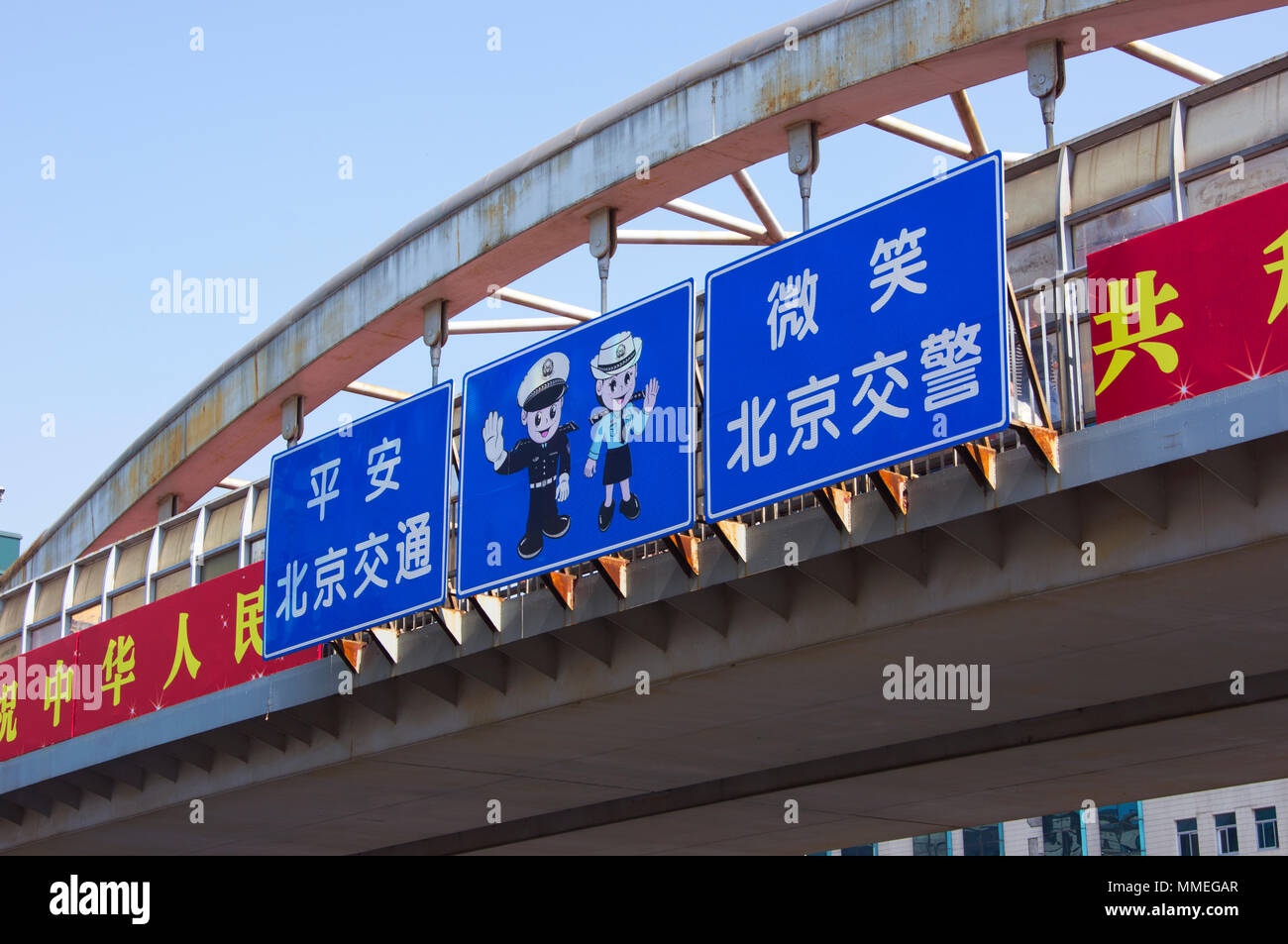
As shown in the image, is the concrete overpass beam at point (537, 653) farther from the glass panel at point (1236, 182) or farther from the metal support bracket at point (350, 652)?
the glass panel at point (1236, 182)

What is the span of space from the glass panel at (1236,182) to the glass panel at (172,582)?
1593 cm

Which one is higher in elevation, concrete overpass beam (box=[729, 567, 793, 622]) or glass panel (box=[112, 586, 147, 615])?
glass panel (box=[112, 586, 147, 615])

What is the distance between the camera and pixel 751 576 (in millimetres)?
16578

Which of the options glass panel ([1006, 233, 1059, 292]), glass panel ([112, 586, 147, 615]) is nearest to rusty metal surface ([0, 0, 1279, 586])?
glass panel ([112, 586, 147, 615])

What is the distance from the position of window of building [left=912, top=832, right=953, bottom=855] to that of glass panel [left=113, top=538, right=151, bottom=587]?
40.6 m

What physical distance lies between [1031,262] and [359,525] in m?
8.45

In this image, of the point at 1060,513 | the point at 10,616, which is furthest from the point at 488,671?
the point at 10,616

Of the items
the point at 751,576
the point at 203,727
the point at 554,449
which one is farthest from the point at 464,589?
the point at 203,727

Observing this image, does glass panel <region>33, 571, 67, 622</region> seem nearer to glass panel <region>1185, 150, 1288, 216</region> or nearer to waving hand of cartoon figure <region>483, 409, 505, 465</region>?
waving hand of cartoon figure <region>483, 409, 505, 465</region>

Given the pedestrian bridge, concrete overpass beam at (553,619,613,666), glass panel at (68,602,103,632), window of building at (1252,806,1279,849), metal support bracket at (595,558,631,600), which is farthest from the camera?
window of building at (1252,806,1279,849)

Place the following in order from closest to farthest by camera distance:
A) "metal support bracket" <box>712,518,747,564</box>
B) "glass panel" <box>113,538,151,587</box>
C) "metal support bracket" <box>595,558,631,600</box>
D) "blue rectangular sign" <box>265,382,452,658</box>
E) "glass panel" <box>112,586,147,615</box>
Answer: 1. "metal support bracket" <box>712,518,747,564</box>
2. "metal support bracket" <box>595,558,631,600</box>
3. "blue rectangular sign" <box>265,382,452,658</box>
4. "glass panel" <box>113,538,151,587</box>
5. "glass panel" <box>112,586,147,615</box>

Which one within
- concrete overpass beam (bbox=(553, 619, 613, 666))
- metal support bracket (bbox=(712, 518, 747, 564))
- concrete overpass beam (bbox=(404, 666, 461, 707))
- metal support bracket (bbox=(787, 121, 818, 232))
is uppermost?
metal support bracket (bbox=(787, 121, 818, 232))

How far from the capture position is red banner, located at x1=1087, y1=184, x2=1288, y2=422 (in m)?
13.6
